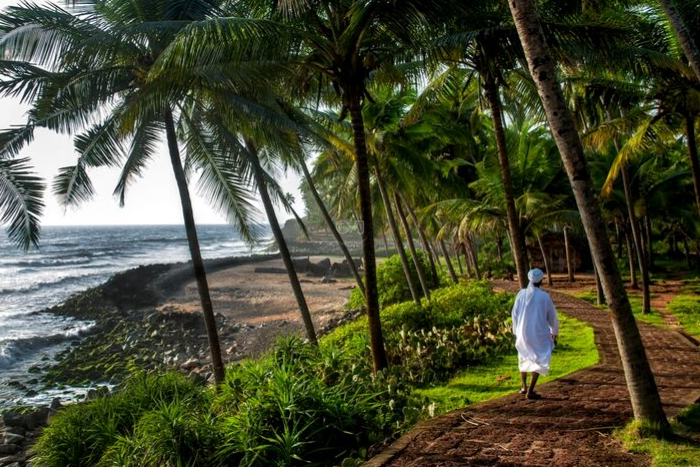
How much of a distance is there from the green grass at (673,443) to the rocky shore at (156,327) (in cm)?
935

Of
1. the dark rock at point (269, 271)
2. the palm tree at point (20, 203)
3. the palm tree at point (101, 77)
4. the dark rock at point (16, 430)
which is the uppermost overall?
the palm tree at point (101, 77)

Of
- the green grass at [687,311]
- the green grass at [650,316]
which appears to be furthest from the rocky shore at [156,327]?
the green grass at [687,311]

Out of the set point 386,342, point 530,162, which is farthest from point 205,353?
point 530,162

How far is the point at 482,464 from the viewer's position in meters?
4.29

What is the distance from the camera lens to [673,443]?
421 cm

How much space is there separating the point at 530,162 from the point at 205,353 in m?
12.8

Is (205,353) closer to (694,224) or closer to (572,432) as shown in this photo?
(572,432)

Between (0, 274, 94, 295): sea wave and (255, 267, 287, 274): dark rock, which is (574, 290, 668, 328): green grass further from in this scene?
(0, 274, 94, 295): sea wave

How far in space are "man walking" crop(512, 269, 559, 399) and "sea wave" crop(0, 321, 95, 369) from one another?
17.4m

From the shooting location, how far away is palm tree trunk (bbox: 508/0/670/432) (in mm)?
4426

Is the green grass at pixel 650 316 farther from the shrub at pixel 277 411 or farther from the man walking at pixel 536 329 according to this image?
the man walking at pixel 536 329

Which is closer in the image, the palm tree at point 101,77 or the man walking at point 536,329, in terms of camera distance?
the man walking at point 536,329

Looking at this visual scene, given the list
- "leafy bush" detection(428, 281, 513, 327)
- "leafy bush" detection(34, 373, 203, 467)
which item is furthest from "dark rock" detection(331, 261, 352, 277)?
"leafy bush" detection(34, 373, 203, 467)

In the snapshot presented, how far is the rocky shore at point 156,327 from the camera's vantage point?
14.2 meters
